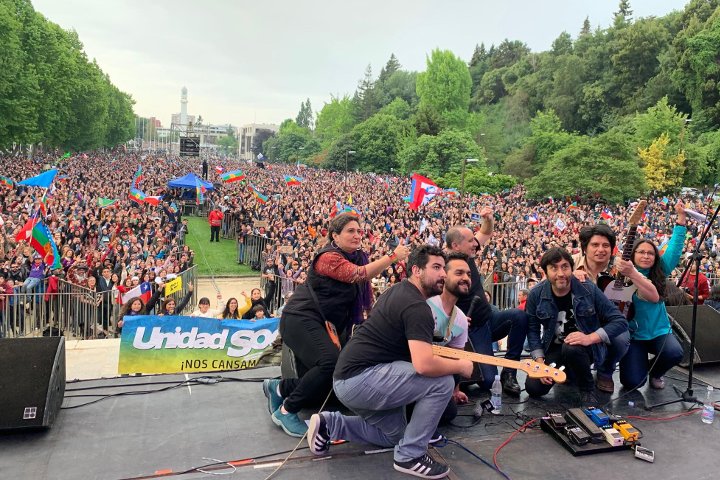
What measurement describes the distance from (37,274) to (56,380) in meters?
7.59

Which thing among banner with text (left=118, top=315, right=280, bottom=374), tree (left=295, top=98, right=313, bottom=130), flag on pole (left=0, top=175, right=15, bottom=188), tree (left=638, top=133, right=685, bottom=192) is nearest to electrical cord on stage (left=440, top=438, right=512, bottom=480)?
banner with text (left=118, top=315, right=280, bottom=374)

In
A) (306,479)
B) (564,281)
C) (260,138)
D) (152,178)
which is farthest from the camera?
(260,138)

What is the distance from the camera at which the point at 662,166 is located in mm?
38000

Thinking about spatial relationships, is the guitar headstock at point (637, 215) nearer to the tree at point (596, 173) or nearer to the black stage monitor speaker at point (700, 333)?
the black stage monitor speaker at point (700, 333)

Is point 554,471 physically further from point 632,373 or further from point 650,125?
point 650,125

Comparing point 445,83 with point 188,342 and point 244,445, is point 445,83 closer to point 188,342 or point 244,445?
point 188,342

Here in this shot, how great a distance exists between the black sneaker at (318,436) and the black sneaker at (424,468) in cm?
49

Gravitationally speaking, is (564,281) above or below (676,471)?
above

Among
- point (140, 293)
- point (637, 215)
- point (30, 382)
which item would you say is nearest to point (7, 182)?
point (140, 293)

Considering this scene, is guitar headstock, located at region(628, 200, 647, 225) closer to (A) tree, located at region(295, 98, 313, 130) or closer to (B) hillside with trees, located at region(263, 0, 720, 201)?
(B) hillside with trees, located at region(263, 0, 720, 201)

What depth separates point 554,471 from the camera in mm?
3418

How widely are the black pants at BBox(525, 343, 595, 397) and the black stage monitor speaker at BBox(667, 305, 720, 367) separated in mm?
1305

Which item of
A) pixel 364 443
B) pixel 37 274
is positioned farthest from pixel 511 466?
pixel 37 274

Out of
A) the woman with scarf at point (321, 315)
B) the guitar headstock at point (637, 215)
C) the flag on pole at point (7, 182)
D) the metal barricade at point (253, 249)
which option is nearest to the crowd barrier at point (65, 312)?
the woman with scarf at point (321, 315)
